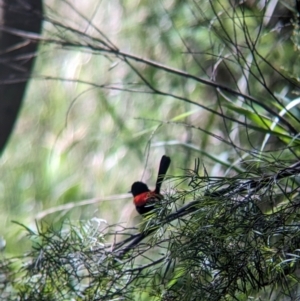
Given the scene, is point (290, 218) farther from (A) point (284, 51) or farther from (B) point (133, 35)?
(B) point (133, 35)

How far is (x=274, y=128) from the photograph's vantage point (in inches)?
66.1

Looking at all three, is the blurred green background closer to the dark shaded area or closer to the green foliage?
the green foliage

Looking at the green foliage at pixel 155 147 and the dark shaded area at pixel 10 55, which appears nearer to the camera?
the green foliage at pixel 155 147

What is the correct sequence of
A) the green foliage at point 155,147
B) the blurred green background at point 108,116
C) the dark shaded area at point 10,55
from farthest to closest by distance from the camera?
1. the blurred green background at point 108,116
2. the dark shaded area at point 10,55
3. the green foliage at point 155,147

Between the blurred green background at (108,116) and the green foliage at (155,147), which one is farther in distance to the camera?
the blurred green background at (108,116)

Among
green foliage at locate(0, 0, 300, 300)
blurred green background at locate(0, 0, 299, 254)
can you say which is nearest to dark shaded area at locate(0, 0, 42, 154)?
green foliage at locate(0, 0, 300, 300)

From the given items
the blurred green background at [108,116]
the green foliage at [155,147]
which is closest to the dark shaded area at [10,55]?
the green foliage at [155,147]

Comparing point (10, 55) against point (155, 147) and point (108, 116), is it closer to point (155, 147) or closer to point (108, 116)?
point (155, 147)

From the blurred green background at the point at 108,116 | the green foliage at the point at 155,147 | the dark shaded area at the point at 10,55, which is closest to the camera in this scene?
the green foliage at the point at 155,147

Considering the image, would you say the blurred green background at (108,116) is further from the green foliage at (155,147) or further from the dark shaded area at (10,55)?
the dark shaded area at (10,55)

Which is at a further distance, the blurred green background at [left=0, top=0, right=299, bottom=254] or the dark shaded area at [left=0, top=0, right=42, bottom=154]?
the blurred green background at [left=0, top=0, right=299, bottom=254]

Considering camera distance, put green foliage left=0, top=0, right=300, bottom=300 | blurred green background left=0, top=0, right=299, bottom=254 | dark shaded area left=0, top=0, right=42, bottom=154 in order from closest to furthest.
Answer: green foliage left=0, top=0, right=300, bottom=300 → dark shaded area left=0, top=0, right=42, bottom=154 → blurred green background left=0, top=0, right=299, bottom=254

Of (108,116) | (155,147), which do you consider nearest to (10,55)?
(155,147)

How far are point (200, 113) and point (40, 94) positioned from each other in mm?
852
